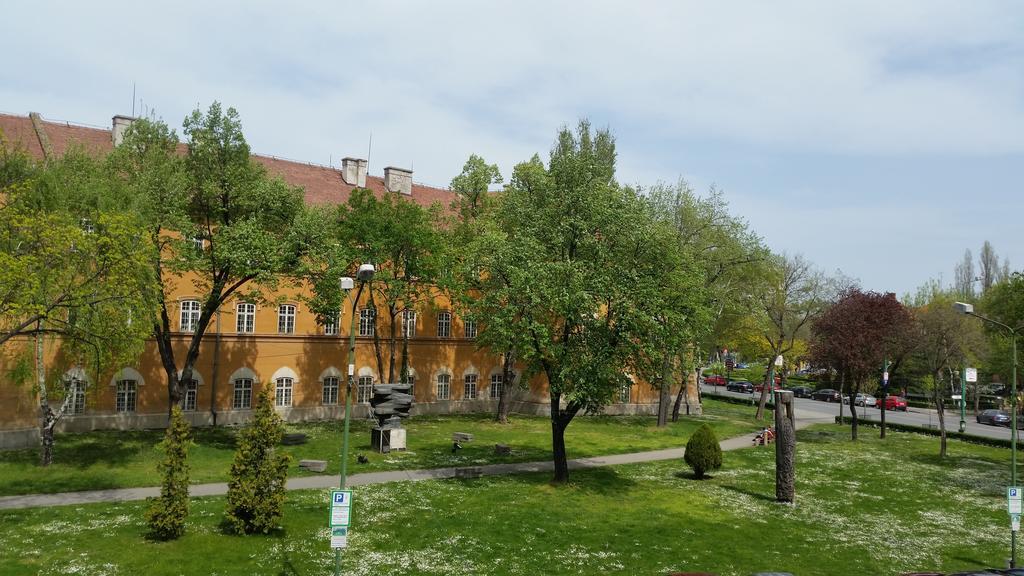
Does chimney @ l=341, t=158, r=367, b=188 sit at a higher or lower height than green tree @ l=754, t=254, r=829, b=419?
higher

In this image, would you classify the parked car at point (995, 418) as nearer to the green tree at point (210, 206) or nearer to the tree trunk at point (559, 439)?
the tree trunk at point (559, 439)

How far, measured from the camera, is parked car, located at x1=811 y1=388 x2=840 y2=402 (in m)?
77.8

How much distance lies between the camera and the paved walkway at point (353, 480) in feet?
73.3

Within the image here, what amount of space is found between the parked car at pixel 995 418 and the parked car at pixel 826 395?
1759 centimetres

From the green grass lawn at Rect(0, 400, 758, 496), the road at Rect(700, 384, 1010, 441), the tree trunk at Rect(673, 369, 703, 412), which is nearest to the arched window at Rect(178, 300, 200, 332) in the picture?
the green grass lawn at Rect(0, 400, 758, 496)

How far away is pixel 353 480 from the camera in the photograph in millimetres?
25891

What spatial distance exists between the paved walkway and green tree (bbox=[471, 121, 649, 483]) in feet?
13.1

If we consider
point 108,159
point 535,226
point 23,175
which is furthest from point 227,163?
point 535,226

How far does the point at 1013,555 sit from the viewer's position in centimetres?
1919

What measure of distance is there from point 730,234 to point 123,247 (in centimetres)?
3733

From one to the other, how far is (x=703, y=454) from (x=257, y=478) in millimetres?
18638

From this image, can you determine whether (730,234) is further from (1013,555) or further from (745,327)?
(1013,555)

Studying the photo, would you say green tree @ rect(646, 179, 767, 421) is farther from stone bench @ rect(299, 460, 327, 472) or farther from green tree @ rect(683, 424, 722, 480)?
stone bench @ rect(299, 460, 327, 472)

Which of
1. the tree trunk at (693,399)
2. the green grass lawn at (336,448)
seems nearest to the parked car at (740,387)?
the tree trunk at (693,399)
